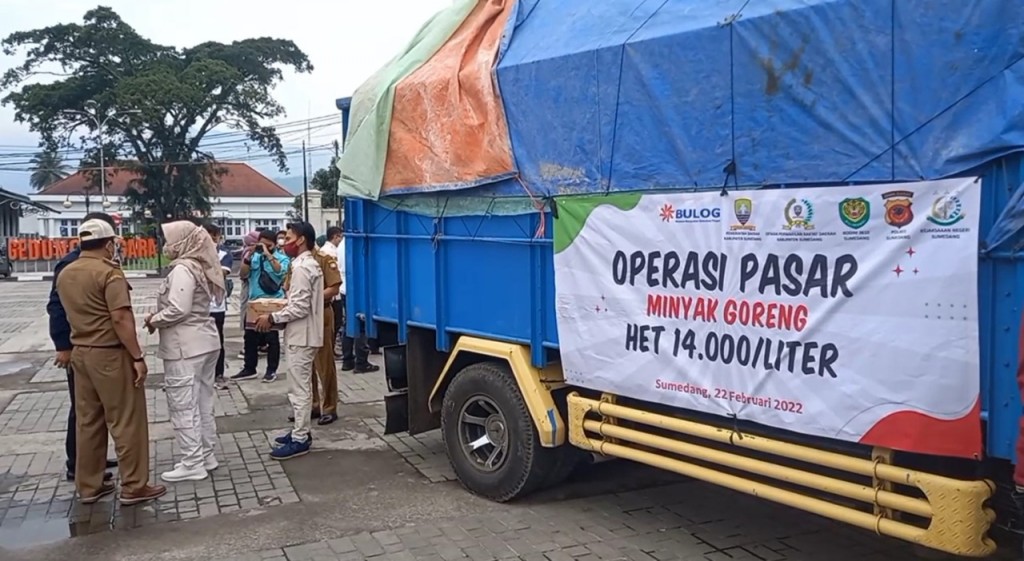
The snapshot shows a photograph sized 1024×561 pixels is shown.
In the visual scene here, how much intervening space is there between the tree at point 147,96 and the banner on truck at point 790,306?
49.1 metres

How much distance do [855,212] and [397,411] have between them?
4.11 m

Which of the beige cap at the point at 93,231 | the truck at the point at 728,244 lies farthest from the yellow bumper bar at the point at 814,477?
the beige cap at the point at 93,231

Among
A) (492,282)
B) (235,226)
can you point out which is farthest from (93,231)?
(235,226)

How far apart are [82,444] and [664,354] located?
398 centimetres

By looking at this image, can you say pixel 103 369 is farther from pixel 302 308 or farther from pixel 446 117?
pixel 446 117

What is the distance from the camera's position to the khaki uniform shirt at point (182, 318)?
Result: 620 centimetres

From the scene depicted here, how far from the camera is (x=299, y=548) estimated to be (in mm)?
5051

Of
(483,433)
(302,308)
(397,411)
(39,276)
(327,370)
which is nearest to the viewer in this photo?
(483,433)

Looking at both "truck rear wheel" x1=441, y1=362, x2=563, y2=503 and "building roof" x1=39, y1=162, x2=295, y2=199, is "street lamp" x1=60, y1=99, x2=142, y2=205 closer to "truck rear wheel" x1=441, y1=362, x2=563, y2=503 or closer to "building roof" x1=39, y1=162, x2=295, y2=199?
"building roof" x1=39, y1=162, x2=295, y2=199

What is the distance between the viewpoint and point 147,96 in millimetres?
48938

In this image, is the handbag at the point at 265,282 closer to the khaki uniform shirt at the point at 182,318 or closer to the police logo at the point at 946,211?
the khaki uniform shirt at the point at 182,318

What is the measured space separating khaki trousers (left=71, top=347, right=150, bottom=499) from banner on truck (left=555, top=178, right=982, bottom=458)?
2972 millimetres

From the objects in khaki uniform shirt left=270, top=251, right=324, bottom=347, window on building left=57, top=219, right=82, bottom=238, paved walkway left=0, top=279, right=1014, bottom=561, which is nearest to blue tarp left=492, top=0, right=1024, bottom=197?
paved walkway left=0, top=279, right=1014, bottom=561

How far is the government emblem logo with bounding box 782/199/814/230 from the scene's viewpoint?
3926 mm
